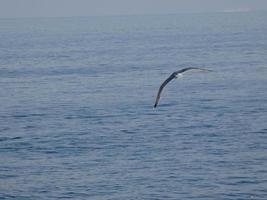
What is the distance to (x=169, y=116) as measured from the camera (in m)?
66.9

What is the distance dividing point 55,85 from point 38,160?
3765 centimetres

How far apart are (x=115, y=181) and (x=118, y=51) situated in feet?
290

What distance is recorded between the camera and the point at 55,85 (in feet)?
297

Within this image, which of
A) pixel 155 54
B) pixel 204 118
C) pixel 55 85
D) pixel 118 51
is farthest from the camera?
pixel 118 51

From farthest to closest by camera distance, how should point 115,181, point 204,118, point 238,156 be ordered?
point 204,118 → point 238,156 → point 115,181

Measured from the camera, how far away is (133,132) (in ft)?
199

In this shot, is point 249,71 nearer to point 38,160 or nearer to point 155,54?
point 155,54

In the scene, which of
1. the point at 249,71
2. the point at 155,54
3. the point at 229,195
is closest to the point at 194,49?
the point at 155,54

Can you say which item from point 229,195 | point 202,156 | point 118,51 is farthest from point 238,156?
point 118,51

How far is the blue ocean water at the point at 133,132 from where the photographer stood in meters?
46.9

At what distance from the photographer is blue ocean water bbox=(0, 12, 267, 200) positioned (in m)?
46.9

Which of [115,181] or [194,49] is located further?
[194,49]

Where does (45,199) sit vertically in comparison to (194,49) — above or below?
above

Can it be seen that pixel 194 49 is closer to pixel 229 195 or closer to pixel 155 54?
pixel 155 54
